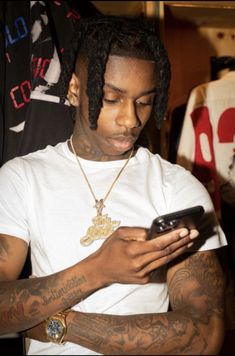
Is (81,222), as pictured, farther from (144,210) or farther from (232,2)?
(232,2)

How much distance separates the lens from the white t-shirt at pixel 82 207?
31.0 inches

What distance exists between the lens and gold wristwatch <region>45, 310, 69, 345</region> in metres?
0.73

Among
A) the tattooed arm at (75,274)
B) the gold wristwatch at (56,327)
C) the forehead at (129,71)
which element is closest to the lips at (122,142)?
the forehead at (129,71)

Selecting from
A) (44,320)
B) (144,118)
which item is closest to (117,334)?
(44,320)

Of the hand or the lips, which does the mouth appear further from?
the hand

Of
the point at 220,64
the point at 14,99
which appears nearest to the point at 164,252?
the point at 220,64

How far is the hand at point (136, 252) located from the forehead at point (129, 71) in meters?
0.34

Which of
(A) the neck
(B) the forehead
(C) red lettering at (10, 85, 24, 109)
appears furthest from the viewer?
(C) red lettering at (10, 85, 24, 109)

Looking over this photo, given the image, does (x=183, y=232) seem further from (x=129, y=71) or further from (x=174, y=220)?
(x=129, y=71)

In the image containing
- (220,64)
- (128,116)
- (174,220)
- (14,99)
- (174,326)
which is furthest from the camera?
(14,99)

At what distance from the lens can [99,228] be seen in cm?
79

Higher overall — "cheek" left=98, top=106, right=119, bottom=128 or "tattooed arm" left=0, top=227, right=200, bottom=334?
"cheek" left=98, top=106, right=119, bottom=128

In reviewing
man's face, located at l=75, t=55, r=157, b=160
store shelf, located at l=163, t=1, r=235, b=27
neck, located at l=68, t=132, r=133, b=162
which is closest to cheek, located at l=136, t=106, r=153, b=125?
man's face, located at l=75, t=55, r=157, b=160

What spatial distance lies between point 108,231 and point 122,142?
20 cm
